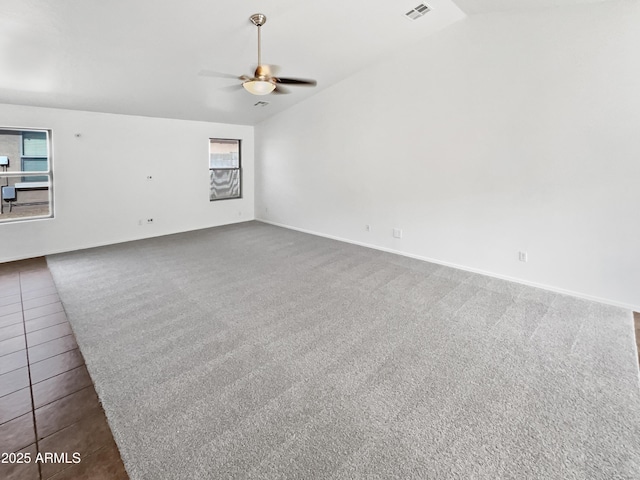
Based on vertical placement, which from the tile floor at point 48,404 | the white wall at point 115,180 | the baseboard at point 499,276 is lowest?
the tile floor at point 48,404

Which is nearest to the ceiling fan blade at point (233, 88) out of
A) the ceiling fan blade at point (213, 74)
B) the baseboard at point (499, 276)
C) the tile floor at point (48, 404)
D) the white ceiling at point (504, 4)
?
the ceiling fan blade at point (213, 74)

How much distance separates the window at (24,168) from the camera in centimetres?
515

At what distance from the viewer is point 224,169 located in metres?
7.73

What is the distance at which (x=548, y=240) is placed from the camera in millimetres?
3861

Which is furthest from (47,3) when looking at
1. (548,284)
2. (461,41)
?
(548,284)

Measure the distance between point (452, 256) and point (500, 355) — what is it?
7.66 feet

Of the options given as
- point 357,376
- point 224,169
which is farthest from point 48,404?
point 224,169

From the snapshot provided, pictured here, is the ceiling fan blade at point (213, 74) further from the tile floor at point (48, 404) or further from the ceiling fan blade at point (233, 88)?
the tile floor at point (48, 404)

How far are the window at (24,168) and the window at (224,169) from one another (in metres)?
2.93

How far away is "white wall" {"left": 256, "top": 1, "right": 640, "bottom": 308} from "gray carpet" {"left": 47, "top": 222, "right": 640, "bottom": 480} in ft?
1.84

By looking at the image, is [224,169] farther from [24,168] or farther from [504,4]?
[504,4]

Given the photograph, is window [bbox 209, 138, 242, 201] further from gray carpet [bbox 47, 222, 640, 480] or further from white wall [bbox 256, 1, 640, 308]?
gray carpet [bbox 47, 222, 640, 480]

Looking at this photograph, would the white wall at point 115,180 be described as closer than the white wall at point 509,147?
No

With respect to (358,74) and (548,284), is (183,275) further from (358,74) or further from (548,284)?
(548,284)
